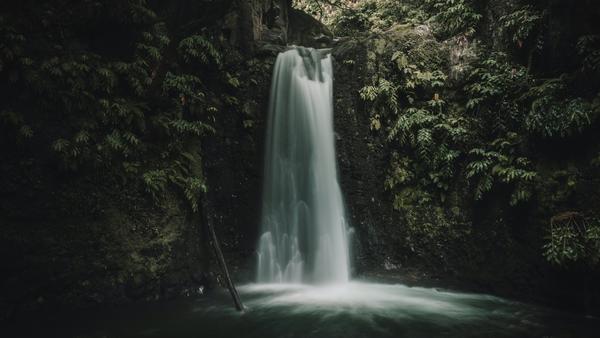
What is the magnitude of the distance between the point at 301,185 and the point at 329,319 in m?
3.78

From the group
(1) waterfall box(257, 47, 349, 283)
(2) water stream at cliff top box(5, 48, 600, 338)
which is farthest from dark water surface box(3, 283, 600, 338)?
(1) waterfall box(257, 47, 349, 283)

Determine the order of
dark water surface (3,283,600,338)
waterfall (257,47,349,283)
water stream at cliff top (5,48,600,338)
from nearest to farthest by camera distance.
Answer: dark water surface (3,283,600,338) < water stream at cliff top (5,48,600,338) < waterfall (257,47,349,283)

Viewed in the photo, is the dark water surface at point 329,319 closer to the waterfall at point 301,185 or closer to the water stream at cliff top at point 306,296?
the water stream at cliff top at point 306,296

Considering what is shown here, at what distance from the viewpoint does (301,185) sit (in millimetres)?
9156

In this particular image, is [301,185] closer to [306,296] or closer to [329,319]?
[306,296]

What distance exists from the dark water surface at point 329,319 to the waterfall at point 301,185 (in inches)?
49.7

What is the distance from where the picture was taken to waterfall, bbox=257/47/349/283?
8.69 m

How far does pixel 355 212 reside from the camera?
9.02 metres

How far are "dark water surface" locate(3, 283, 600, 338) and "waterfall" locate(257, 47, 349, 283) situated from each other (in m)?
1.26

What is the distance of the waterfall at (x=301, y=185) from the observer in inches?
342

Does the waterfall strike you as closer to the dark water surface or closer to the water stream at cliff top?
the water stream at cliff top

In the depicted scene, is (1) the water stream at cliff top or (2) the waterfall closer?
(1) the water stream at cliff top

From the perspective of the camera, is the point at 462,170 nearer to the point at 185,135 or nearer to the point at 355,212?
the point at 355,212

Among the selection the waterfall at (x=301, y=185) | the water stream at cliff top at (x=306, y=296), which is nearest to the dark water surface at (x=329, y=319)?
the water stream at cliff top at (x=306, y=296)
